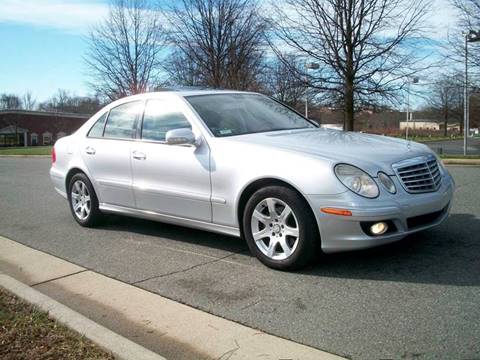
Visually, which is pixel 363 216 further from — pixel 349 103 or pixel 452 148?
pixel 452 148

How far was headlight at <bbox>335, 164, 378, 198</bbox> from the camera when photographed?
407 centimetres

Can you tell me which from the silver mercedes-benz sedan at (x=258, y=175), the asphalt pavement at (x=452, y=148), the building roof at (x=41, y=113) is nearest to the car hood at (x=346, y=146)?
the silver mercedes-benz sedan at (x=258, y=175)

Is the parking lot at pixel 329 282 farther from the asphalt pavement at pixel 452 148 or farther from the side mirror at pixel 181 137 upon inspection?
the asphalt pavement at pixel 452 148

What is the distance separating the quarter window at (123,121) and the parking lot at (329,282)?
3.84ft

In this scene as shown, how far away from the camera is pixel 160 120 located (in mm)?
5582

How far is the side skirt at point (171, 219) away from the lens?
16.0 ft

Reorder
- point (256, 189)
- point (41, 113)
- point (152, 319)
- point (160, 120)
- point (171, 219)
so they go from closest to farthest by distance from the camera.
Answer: point (152, 319) < point (256, 189) < point (171, 219) < point (160, 120) < point (41, 113)

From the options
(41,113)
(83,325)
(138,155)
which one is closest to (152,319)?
(83,325)

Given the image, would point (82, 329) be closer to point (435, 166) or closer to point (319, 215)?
point (319, 215)

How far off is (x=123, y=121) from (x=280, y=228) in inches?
101

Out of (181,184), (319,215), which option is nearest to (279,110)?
(181,184)

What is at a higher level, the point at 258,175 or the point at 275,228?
the point at 258,175

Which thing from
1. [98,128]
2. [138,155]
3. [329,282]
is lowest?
[329,282]

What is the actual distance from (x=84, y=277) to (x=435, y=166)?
3.26 m
